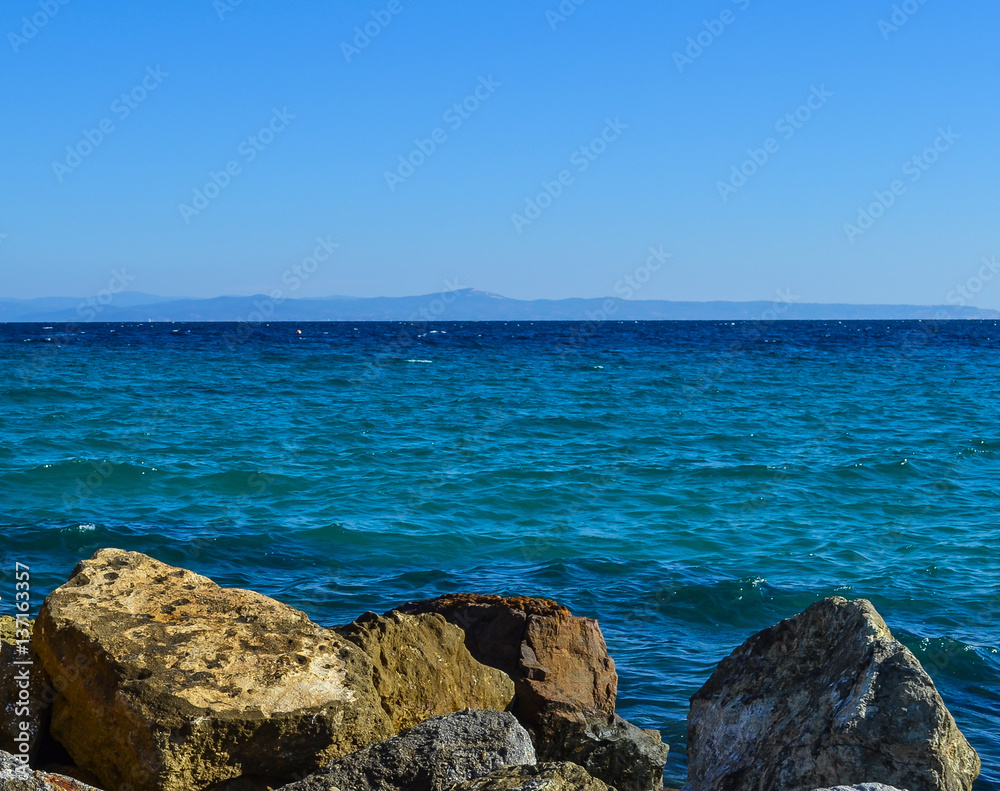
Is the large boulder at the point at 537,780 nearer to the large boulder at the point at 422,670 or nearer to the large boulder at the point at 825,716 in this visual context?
the large boulder at the point at 422,670

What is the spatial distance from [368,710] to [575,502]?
9348 mm

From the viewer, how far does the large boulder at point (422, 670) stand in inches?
176

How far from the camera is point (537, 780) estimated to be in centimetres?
319

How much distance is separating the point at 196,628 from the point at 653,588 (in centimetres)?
564

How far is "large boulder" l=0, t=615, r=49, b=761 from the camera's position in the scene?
405cm

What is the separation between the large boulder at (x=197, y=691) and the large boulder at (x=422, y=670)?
18 centimetres

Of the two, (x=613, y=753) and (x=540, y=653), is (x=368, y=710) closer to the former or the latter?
(x=613, y=753)

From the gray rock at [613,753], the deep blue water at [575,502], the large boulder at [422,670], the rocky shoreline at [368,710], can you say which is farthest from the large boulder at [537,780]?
the deep blue water at [575,502]

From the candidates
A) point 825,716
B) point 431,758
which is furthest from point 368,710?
point 825,716

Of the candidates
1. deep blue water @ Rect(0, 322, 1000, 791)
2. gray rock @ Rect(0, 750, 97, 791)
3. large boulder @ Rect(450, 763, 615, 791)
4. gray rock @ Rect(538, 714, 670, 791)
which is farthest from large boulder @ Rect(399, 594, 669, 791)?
gray rock @ Rect(0, 750, 97, 791)

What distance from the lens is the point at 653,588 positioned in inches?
356

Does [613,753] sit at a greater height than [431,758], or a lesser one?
lesser

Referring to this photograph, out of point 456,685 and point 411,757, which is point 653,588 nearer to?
point 456,685

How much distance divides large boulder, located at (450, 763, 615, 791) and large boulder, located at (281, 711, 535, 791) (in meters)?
0.27
